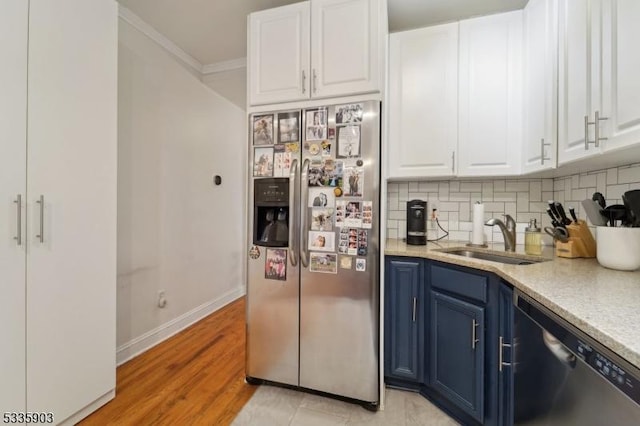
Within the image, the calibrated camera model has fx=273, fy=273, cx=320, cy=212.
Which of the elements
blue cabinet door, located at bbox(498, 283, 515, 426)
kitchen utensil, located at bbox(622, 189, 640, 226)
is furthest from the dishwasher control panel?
kitchen utensil, located at bbox(622, 189, 640, 226)

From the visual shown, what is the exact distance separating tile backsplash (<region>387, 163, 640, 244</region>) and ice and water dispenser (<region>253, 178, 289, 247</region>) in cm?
103

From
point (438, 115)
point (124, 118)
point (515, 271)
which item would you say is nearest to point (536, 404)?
point (515, 271)

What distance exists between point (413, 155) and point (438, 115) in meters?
0.32

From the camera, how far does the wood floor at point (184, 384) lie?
1.53 m

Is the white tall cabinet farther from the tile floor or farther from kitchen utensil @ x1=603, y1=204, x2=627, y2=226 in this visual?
kitchen utensil @ x1=603, y1=204, x2=627, y2=226

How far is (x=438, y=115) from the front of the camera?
77.1 inches

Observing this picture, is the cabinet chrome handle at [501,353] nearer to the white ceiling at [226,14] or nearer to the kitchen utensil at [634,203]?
the kitchen utensil at [634,203]

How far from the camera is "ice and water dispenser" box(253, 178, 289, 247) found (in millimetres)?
1708

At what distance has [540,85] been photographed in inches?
61.9

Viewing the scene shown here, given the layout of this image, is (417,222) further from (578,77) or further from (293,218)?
(578,77)

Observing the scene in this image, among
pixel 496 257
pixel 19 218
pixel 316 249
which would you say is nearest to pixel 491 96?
pixel 496 257

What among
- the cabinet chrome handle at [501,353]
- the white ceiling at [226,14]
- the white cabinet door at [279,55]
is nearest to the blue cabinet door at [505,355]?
the cabinet chrome handle at [501,353]

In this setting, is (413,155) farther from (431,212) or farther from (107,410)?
(107,410)

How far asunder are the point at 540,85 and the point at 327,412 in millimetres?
2261
